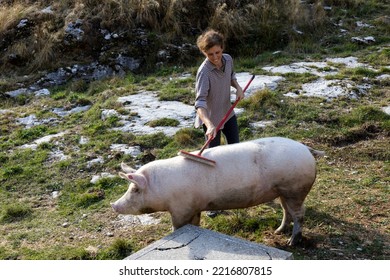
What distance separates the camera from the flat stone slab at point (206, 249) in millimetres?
3908

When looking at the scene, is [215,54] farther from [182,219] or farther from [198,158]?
[182,219]

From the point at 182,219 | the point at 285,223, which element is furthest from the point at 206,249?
the point at 285,223

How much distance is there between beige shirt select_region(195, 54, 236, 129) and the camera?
5.10 meters

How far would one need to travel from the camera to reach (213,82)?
5.16 metres

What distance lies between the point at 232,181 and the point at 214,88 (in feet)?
3.65

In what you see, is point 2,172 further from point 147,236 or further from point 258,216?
point 258,216

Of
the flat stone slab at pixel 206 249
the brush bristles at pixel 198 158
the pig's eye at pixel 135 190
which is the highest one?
the brush bristles at pixel 198 158

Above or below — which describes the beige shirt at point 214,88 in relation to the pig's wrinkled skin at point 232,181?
above

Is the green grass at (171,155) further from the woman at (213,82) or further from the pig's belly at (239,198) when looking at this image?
the woman at (213,82)

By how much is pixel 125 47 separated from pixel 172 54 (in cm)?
118

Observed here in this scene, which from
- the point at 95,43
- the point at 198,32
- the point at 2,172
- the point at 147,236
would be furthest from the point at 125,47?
the point at 147,236

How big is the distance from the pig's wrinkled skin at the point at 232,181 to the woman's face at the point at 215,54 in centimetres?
91

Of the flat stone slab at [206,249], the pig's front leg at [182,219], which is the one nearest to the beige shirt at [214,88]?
the pig's front leg at [182,219]

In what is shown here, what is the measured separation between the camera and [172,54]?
38.4 ft
